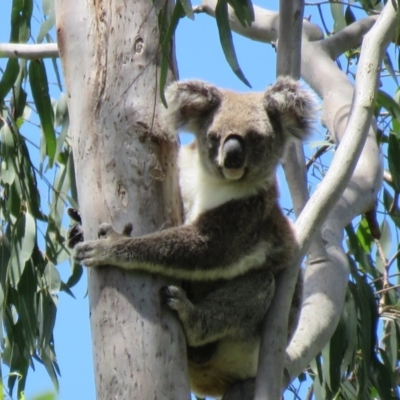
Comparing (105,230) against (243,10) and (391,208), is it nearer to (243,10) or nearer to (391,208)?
(243,10)

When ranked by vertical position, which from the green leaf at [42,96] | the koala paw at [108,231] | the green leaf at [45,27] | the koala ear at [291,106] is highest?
the green leaf at [45,27]

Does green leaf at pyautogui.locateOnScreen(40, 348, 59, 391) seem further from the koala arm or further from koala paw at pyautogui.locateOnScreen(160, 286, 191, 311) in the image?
koala paw at pyautogui.locateOnScreen(160, 286, 191, 311)

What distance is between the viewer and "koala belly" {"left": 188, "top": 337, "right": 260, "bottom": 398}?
2.75 m

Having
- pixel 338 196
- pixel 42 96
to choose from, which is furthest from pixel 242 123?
pixel 42 96

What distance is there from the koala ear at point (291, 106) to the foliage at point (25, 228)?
818 millimetres

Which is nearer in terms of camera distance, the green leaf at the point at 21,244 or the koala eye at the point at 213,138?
the koala eye at the point at 213,138

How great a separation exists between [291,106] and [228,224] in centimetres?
41

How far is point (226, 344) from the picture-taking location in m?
2.76

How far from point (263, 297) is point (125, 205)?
557 millimetres

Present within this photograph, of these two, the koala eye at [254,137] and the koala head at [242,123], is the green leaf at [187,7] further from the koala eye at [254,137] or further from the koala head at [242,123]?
the koala eye at [254,137]

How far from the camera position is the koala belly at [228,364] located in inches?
108

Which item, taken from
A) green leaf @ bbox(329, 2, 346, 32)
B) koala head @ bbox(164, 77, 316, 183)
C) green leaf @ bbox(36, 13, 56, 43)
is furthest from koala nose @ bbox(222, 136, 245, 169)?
green leaf @ bbox(329, 2, 346, 32)

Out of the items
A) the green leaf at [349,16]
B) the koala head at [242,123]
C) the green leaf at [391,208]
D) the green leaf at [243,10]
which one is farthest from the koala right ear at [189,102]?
the green leaf at [349,16]

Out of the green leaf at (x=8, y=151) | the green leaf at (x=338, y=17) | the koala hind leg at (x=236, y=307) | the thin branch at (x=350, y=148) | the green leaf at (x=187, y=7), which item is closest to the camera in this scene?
the green leaf at (x=187, y=7)
